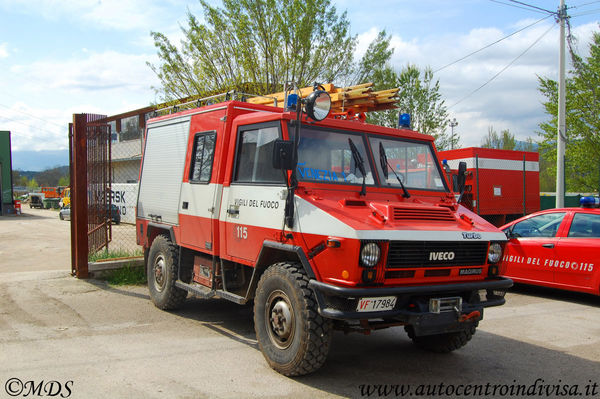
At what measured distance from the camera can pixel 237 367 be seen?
4.94 m

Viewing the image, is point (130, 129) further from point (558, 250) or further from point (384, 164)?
point (384, 164)

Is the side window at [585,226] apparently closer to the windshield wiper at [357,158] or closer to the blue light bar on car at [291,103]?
the windshield wiper at [357,158]

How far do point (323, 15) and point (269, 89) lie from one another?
2.50m

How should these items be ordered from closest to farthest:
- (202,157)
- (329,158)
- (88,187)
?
(329,158) < (202,157) < (88,187)

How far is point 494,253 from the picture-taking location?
16.5ft

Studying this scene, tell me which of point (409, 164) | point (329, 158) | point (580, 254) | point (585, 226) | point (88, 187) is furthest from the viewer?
point (88, 187)

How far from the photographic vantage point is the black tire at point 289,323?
4.44 m

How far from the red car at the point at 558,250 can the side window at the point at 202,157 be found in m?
4.79

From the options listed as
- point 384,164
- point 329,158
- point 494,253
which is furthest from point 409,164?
point 494,253

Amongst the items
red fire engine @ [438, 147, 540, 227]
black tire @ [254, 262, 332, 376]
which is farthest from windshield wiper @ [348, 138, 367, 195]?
red fire engine @ [438, 147, 540, 227]

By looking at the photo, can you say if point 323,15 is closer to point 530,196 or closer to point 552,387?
point 530,196

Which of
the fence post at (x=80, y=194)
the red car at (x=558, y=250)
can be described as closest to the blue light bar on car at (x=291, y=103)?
the red car at (x=558, y=250)

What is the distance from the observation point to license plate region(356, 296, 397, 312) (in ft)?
13.8
